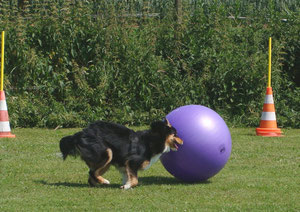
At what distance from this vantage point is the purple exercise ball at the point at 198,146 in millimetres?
7434

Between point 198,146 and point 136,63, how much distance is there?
727cm

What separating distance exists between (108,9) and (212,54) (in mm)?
2984

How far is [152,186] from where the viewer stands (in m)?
7.48

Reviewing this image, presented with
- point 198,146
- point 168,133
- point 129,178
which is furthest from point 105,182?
point 198,146

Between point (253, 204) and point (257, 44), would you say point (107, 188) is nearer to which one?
point (253, 204)

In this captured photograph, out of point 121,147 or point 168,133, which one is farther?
point 168,133

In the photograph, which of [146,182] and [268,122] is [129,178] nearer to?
[146,182]

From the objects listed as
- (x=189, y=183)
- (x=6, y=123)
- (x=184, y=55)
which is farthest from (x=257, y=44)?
(x=189, y=183)

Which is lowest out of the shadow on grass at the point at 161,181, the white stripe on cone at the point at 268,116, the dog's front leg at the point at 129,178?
the white stripe on cone at the point at 268,116

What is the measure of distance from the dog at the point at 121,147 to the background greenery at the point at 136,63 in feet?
19.4

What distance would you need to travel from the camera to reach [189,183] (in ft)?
25.5

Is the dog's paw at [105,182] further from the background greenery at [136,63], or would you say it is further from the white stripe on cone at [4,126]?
the background greenery at [136,63]

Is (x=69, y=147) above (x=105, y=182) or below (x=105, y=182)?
above

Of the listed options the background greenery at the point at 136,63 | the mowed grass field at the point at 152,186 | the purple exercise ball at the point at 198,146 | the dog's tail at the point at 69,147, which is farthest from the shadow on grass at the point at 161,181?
the background greenery at the point at 136,63
